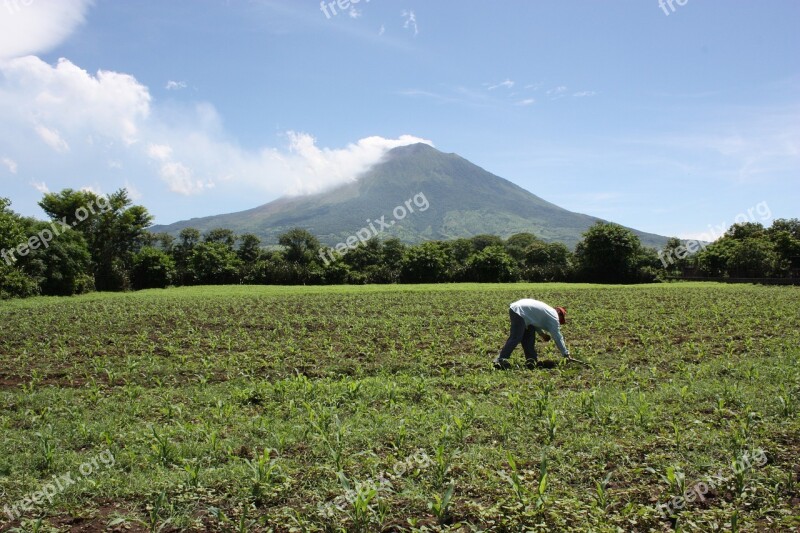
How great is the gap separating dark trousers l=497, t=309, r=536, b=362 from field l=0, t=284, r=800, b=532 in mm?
352

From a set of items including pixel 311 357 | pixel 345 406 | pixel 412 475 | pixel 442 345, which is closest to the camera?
pixel 412 475

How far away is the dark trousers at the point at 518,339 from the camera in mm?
10447

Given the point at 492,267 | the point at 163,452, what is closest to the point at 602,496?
the point at 163,452

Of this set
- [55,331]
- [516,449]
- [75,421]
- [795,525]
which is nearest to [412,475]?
[516,449]

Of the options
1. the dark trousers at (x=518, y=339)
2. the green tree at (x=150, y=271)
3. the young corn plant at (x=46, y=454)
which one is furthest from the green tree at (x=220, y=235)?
the young corn plant at (x=46, y=454)

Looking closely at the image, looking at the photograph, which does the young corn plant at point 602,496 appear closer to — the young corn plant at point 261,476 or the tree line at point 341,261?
the young corn plant at point 261,476

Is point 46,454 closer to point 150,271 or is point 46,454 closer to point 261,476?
point 261,476

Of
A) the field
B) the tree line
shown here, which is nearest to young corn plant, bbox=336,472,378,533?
the field

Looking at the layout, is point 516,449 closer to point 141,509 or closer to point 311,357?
point 141,509

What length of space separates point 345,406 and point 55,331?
13127 millimetres

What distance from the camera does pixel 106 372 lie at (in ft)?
33.9

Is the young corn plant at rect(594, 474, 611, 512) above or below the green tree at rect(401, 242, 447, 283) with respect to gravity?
below

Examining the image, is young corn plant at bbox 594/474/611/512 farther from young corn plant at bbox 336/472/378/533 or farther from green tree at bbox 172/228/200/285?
green tree at bbox 172/228/200/285

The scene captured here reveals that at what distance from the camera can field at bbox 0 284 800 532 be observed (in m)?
4.50
